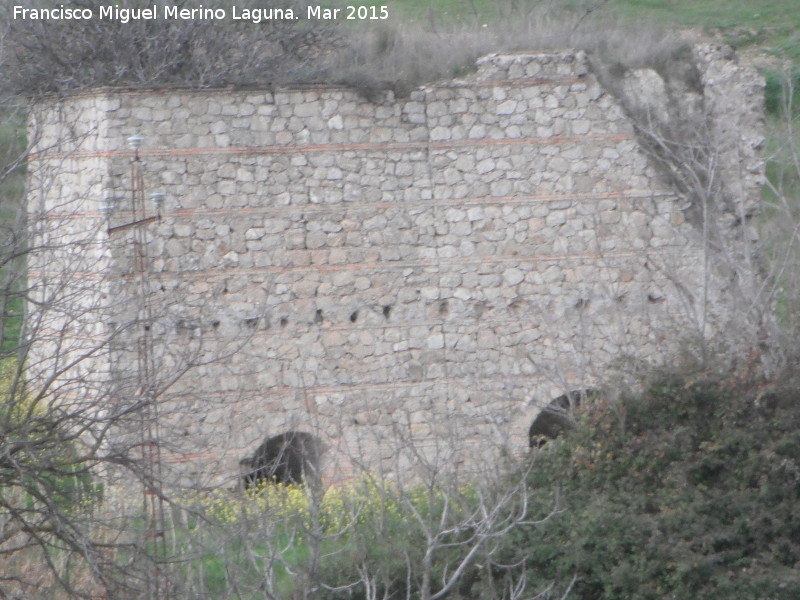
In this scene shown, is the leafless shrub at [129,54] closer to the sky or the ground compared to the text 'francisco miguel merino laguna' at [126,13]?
closer to the ground

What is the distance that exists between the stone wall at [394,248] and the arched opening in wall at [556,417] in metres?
0.14

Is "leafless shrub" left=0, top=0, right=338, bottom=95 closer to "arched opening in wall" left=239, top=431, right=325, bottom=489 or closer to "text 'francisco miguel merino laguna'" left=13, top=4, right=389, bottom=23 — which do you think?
"text 'francisco miguel merino laguna'" left=13, top=4, right=389, bottom=23

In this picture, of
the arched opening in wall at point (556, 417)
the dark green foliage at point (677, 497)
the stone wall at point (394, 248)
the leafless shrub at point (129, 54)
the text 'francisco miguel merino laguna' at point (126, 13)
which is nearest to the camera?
the dark green foliage at point (677, 497)

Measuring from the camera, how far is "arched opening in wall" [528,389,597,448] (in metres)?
10.6

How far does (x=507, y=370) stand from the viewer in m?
11.3

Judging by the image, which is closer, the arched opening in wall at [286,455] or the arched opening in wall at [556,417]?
the arched opening in wall at [556,417]

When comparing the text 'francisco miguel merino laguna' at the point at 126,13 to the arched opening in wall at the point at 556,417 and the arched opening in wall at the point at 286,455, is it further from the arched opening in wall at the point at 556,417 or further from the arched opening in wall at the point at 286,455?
the arched opening in wall at the point at 556,417

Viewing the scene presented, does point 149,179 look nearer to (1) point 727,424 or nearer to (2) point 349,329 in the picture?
(2) point 349,329

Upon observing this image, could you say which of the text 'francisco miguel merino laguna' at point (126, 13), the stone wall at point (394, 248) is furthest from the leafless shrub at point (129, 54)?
the stone wall at point (394, 248)

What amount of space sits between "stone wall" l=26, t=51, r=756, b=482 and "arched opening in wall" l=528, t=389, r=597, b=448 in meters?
0.14

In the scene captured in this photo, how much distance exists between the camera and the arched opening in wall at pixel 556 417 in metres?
10.6

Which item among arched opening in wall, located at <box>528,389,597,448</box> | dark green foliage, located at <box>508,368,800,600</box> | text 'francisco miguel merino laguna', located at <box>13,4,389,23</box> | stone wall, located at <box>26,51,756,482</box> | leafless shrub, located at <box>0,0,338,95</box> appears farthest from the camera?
text 'francisco miguel merino laguna', located at <box>13,4,389,23</box>

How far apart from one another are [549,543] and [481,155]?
4136mm

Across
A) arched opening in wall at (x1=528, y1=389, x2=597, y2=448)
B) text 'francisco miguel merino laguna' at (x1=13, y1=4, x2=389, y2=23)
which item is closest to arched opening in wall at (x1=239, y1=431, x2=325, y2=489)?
arched opening in wall at (x1=528, y1=389, x2=597, y2=448)
